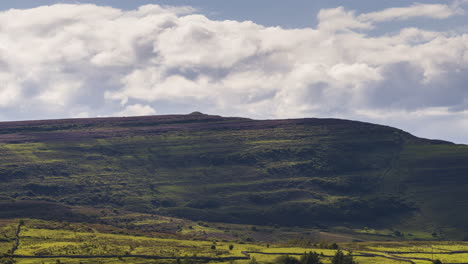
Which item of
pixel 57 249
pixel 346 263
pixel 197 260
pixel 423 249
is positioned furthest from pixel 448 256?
pixel 57 249

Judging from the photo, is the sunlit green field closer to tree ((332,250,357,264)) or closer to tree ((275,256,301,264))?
tree ((275,256,301,264))

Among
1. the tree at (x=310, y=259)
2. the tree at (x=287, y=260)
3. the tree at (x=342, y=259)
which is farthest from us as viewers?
the tree at (x=287, y=260)

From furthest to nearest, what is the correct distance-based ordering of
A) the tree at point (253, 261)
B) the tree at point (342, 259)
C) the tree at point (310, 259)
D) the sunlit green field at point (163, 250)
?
the sunlit green field at point (163, 250) → the tree at point (253, 261) → the tree at point (310, 259) → the tree at point (342, 259)

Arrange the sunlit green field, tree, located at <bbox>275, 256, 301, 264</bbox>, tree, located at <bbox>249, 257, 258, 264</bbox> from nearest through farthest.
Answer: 1. tree, located at <bbox>249, 257, 258, 264</bbox>
2. tree, located at <bbox>275, 256, 301, 264</bbox>
3. the sunlit green field

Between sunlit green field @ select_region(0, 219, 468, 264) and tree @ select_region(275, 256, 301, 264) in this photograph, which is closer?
tree @ select_region(275, 256, 301, 264)

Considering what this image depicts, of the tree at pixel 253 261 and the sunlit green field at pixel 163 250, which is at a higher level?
the sunlit green field at pixel 163 250

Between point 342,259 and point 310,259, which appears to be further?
point 310,259

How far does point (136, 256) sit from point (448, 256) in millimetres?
74950

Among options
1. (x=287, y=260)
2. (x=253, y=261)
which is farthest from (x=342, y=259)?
(x=253, y=261)

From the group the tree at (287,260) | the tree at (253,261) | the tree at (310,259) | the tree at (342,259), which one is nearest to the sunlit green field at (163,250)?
the tree at (253,261)

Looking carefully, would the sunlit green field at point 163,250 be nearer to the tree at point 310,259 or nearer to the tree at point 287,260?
the tree at point 287,260

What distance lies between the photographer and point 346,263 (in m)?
150

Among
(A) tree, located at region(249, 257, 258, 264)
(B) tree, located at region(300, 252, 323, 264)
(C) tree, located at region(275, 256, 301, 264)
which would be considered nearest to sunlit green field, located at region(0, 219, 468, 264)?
(A) tree, located at region(249, 257, 258, 264)

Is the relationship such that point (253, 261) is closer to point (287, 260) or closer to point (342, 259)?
point (287, 260)
